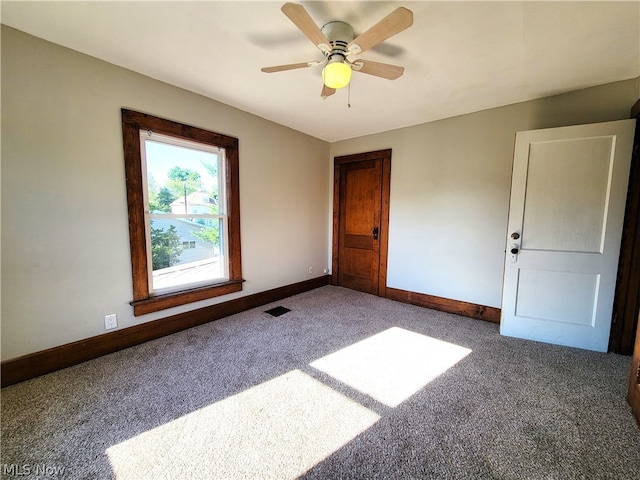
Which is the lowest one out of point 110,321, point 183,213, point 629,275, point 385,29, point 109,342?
point 109,342

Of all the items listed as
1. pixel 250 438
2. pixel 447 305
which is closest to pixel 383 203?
pixel 447 305

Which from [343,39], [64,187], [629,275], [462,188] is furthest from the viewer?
[462,188]

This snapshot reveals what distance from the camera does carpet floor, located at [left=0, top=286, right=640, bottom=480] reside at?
1.26 metres

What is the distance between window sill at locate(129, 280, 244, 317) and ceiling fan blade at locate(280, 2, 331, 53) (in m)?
2.55

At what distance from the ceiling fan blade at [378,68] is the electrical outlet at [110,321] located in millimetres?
2871

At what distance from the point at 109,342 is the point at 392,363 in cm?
248

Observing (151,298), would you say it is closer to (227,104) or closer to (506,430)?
(227,104)

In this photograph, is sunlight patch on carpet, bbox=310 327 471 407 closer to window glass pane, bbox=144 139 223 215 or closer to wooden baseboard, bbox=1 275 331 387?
wooden baseboard, bbox=1 275 331 387

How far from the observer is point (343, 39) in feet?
5.60

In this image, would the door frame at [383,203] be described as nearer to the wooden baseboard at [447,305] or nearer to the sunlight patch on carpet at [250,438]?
the wooden baseboard at [447,305]

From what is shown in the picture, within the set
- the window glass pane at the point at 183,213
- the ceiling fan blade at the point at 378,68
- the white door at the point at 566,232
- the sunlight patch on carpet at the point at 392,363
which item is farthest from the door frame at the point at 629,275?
the window glass pane at the point at 183,213

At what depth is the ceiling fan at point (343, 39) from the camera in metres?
1.34

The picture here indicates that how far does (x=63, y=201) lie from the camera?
198cm

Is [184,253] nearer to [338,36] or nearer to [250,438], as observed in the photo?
[250,438]
